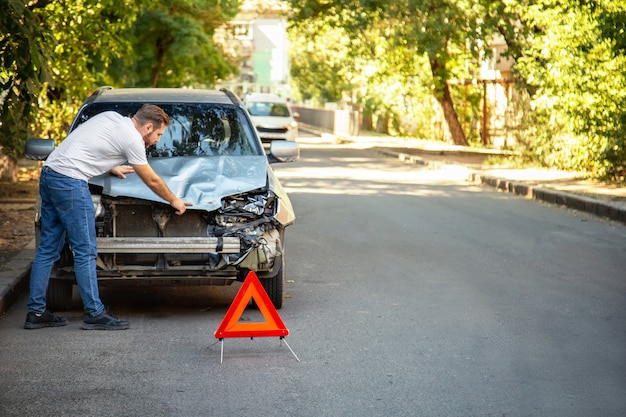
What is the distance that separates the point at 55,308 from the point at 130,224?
104 centimetres

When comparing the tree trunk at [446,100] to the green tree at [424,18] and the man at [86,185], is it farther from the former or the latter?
the man at [86,185]

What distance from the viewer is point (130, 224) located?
8086 mm

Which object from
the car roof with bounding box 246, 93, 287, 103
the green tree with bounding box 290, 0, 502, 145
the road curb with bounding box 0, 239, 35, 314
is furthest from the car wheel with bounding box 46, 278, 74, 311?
the car roof with bounding box 246, 93, 287, 103

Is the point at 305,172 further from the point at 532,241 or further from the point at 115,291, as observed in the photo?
the point at 115,291

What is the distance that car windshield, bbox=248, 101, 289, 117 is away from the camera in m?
34.4

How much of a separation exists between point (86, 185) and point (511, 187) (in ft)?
46.7

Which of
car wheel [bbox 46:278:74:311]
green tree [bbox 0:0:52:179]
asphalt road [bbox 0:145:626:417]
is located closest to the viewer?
asphalt road [bbox 0:145:626:417]

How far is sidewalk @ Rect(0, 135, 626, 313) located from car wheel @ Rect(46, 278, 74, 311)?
41 cm

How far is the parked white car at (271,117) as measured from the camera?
33.3m

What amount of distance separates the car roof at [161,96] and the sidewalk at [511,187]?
1.76m

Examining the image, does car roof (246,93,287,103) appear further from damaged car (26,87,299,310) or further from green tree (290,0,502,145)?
damaged car (26,87,299,310)

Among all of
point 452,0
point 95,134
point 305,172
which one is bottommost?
point 305,172

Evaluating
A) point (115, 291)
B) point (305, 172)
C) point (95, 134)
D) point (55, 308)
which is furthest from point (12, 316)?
point (305, 172)

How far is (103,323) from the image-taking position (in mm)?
7805
